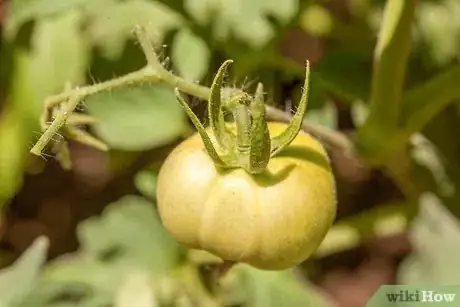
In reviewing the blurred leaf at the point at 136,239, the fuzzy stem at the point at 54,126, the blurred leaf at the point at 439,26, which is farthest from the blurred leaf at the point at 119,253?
the blurred leaf at the point at 439,26

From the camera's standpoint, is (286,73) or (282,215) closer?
(282,215)

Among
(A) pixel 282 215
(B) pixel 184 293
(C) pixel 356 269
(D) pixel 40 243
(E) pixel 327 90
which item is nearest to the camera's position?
(A) pixel 282 215

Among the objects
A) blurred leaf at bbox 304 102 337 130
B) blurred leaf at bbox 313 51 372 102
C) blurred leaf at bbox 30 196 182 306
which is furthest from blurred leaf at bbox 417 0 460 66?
blurred leaf at bbox 30 196 182 306

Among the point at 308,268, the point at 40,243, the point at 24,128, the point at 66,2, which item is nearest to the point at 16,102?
the point at 24,128

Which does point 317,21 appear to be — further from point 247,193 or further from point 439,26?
point 247,193

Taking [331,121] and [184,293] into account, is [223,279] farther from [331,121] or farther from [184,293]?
[331,121]

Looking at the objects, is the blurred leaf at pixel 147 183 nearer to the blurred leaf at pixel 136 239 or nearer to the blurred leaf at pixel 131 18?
the blurred leaf at pixel 136 239

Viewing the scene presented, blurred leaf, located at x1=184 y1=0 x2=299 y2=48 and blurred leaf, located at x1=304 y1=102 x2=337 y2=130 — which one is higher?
blurred leaf, located at x1=184 y1=0 x2=299 y2=48

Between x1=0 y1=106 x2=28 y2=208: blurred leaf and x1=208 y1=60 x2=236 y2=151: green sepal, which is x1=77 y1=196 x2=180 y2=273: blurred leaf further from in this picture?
x1=208 y1=60 x2=236 y2=151: green sepal
